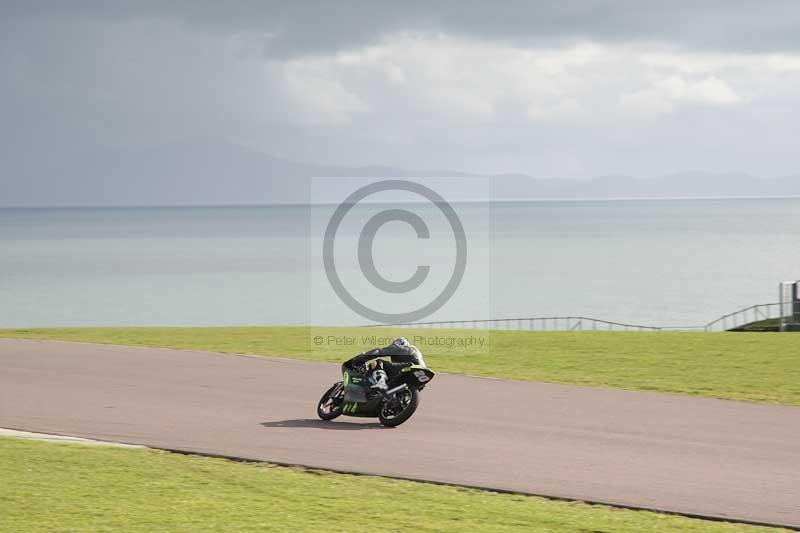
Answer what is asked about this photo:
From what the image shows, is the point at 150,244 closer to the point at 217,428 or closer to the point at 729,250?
the point at 729,250

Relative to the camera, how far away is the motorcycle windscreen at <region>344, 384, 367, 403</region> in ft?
50.8

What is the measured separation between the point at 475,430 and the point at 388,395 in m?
1.43

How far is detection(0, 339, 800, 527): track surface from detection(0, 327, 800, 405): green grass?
5.50 ft

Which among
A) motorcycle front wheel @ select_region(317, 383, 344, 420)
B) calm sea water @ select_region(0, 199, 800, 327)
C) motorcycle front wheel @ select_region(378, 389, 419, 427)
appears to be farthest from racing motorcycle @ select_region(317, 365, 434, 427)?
calm sea water @ select_region(0, 199, 800, 327)

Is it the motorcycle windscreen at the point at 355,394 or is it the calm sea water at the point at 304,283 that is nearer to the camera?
the motorcycle windscreen at the point at 355,394

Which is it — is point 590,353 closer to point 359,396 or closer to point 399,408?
point 399,408

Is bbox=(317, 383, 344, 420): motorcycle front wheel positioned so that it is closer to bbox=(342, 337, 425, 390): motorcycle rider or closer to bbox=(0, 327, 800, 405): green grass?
bbox=(342, 337, 425, 390): motorcycle rider

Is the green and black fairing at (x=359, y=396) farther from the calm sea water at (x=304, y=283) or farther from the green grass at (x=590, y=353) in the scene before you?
the calm sea water at (x=304, y=283)

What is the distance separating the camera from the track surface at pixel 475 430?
39.8 ft

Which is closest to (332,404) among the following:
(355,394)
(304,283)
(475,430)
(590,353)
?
(355,394)

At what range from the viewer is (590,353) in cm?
2533

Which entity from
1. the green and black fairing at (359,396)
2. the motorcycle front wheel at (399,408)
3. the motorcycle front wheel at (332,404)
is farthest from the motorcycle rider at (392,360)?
the motorcycle front wheel at (332,404)

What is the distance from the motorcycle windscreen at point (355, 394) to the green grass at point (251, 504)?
2879 mm

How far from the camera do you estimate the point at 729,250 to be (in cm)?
16900
